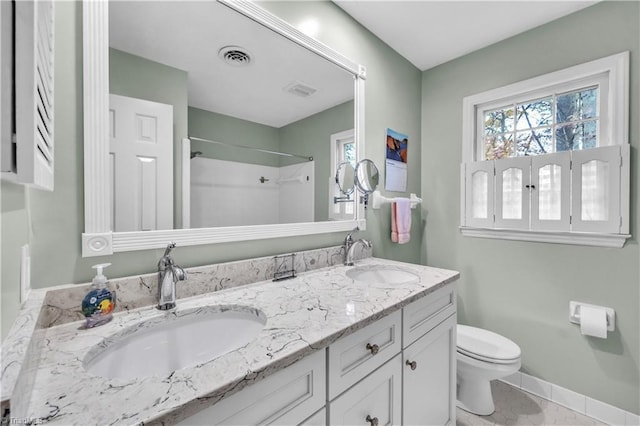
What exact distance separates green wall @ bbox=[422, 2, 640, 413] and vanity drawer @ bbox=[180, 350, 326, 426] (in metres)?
1.78

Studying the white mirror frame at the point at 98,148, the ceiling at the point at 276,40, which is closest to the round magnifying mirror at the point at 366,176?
the ceiling at the point at 276,40

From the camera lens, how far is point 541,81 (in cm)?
180

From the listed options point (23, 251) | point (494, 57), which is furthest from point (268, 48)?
point (494, 57)

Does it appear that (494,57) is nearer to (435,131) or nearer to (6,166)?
(435,131)

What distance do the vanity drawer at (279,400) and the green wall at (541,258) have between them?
178 centimetres

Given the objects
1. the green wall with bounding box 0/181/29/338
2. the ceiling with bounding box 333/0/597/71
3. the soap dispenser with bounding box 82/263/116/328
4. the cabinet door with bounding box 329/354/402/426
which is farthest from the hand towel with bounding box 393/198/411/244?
the green wall with bounding box 0/181/29/338

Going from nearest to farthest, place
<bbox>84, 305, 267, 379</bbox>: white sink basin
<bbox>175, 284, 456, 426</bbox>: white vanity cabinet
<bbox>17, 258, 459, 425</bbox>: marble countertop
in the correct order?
<bbox>17, 258, 459, 425</bbox>: marble countertop → <bbox>175, 284, 456, 426</bbox>: white vanity cabinet → <bbox>84, 305, 267, 379</bbox>: white sink basin

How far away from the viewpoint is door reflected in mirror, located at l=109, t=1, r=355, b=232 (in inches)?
37.8

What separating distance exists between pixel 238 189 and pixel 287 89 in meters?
0.61

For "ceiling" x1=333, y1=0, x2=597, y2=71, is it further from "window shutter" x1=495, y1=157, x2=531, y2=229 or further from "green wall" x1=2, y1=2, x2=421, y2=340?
"window shutter" x1=495, y1=157, x2=531, y2=229

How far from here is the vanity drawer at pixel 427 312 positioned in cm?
108

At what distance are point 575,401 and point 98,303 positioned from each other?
8.25 feet

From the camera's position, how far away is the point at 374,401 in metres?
0.93

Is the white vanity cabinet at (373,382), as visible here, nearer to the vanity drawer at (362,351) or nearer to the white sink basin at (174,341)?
the vanity drawer at (362,351)
